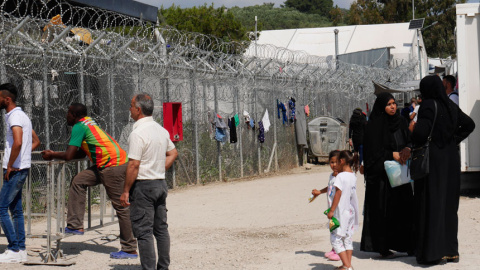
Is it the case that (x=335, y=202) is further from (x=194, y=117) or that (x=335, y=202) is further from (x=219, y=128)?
(x=219, y=128)

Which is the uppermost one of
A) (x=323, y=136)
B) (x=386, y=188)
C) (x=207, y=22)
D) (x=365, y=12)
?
(x=365, y=12)

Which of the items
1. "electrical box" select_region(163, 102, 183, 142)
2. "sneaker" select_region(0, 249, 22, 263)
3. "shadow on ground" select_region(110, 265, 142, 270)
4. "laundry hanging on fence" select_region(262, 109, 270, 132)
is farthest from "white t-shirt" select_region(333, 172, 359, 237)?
"laundry hanging on fence" select_region(262, 109, 270, 132)

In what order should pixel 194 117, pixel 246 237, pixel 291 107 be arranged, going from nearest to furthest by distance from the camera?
pixel 246 237 < pixel 194 117 < pixel 291 107

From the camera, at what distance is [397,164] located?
21.8 feet

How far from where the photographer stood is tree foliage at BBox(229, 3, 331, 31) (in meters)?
85.8

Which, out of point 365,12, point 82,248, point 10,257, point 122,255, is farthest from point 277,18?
point 10,257

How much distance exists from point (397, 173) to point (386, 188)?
0.86 ft

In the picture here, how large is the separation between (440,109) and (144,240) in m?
3.15

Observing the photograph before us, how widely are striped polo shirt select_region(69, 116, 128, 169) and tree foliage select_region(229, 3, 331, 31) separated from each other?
76940 millimetres

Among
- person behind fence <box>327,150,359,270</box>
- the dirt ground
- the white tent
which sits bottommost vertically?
the dirt ground

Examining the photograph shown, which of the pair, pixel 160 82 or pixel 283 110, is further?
pixel 283 110

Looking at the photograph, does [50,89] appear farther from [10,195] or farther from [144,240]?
[144,240]

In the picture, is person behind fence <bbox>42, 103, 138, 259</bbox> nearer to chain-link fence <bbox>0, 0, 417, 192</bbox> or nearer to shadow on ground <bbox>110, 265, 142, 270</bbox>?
shadow on ground <bbox>110, 265, 142, 270</bbox>

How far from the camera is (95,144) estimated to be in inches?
276
